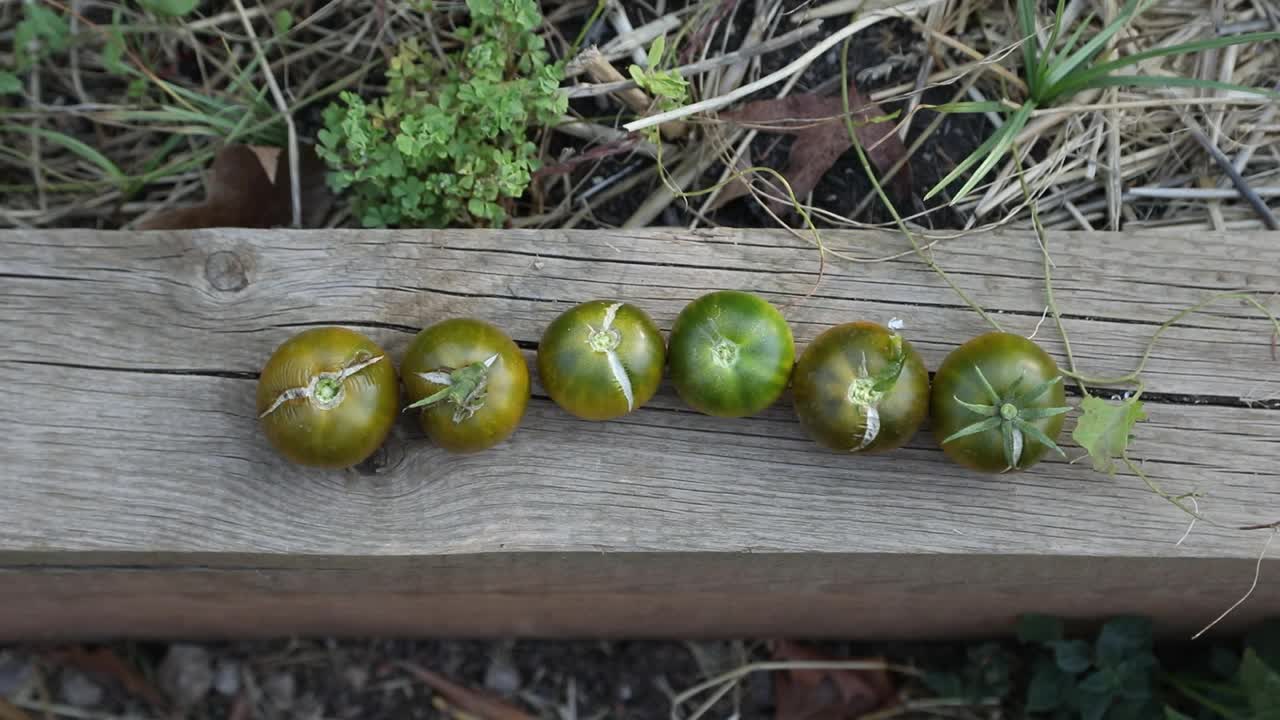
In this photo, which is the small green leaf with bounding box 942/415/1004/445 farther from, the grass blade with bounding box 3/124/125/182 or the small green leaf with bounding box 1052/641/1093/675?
the grass blade with bounding box 3/124/125/182

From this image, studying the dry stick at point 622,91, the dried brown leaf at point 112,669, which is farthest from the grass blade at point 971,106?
the dried brown leaf at point 112,669

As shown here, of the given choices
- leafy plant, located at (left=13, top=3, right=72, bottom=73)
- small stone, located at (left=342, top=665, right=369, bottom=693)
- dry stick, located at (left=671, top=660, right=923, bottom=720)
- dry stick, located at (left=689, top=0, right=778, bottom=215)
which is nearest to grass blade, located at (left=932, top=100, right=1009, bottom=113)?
dry stick, located at (left=689, top=0, right=778, bottom=215)

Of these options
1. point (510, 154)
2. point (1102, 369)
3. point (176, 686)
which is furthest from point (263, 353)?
point (1102, 369)

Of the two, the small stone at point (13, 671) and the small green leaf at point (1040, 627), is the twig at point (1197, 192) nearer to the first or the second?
the small green leaf at point (1040, 627)

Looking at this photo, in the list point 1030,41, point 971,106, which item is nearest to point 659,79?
point 971,106

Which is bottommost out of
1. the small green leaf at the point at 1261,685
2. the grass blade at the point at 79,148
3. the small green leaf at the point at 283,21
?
the small green leaf at the point at 1261,685
